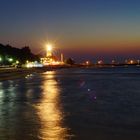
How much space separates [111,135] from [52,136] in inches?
75.9

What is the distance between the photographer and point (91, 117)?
749 inches

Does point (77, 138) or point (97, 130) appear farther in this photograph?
point (97, 130)

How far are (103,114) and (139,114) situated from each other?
1.62 metres

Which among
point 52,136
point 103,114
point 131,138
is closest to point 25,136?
point 52,136

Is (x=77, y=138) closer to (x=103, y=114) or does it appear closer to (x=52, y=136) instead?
(x=52, y=136)

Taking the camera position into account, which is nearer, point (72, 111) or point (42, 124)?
point (42, 124)

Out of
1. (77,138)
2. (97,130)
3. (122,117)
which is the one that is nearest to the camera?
(77,138)

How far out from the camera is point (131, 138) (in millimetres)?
13805

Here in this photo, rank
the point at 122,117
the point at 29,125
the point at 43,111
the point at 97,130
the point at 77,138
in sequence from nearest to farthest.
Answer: the point at 77,138, the point at 97,130, the point at 29,125, the point at 122,117, the point at 43,111

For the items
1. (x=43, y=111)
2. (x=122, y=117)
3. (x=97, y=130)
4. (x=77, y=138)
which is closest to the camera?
(x=77, y=138)

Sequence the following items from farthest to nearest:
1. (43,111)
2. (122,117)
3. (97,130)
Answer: (43,111) → (122,117) → (97,130)

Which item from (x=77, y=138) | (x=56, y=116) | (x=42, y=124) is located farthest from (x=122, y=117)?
(x=77, y=138)

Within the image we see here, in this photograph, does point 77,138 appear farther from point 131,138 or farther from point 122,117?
point 122,117

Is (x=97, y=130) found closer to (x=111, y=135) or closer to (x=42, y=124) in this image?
(x=111, y=135)
